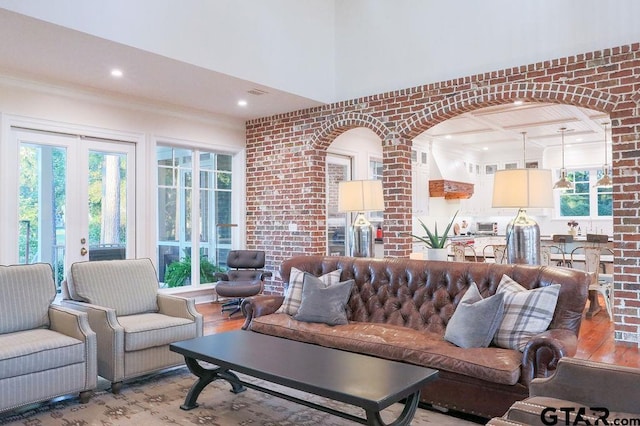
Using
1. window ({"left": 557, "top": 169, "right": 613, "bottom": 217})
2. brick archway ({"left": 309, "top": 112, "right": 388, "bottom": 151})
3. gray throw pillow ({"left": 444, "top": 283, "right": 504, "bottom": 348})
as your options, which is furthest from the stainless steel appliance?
gray throw pillow ({"left": 444, "top": 283, "right": 504, "bottom": 348})

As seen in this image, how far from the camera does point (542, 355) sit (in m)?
2.57

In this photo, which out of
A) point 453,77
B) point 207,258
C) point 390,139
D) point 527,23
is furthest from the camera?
point 207,258

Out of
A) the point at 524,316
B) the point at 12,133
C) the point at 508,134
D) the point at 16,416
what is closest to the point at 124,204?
the point at 12,133

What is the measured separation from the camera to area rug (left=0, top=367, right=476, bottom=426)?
2.81 meters

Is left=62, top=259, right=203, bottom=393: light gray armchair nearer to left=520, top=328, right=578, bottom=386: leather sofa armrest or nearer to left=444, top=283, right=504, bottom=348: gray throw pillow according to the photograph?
left=444, top=283, right=504, bottom=348: gray throw pillow

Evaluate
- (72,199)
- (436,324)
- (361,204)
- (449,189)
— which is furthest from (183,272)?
(449,189)

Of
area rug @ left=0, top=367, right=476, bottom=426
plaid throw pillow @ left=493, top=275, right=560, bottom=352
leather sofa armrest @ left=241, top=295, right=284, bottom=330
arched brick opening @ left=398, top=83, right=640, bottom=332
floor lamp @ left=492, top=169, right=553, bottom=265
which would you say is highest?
arched brick opening @ left=398, top=83, right=640, bottom=332

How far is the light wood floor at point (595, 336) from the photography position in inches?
156

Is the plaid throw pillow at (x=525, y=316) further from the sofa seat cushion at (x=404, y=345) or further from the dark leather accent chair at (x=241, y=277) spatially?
the dark leather accent chair at (x=241, y=277)

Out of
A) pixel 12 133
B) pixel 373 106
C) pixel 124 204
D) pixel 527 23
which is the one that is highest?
pixel 527 23

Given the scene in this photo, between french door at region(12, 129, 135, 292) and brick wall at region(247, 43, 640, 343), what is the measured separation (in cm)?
195

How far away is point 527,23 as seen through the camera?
15.5ft

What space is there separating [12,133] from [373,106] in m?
4.03

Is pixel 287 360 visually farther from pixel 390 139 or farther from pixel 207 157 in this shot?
pixel 207 157
